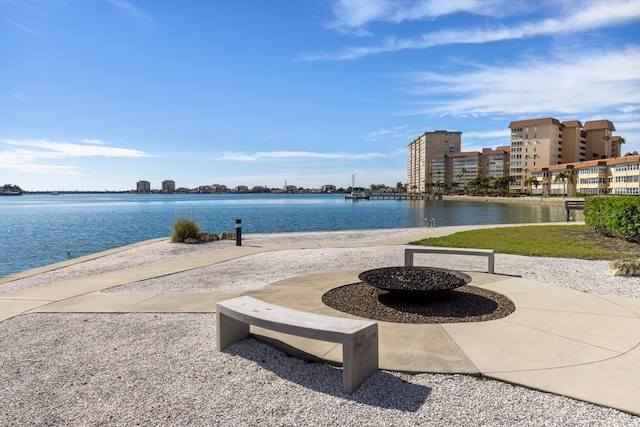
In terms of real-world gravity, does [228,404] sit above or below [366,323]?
below

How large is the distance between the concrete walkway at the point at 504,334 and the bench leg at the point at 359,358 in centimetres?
31

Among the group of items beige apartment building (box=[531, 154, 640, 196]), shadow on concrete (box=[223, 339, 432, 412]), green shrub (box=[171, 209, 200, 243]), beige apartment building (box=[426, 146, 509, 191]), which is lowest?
shadow on concrete (box=[223, 339, 432, 412])

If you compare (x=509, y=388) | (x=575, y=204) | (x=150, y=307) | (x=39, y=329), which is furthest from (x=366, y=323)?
(x=575, y=204)

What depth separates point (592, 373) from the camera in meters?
4.30

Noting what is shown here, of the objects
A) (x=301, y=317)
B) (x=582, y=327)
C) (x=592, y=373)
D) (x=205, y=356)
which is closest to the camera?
(x=592, y=373)

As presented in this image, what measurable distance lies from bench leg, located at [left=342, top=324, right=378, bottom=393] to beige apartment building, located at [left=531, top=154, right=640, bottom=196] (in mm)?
92084

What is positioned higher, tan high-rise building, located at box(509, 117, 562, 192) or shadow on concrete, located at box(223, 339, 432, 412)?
tan high-rise building, located at box(509, 117, 562, 192)

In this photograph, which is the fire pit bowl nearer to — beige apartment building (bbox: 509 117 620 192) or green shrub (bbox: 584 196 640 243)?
green shrub (bbox: 584 196 640 243)

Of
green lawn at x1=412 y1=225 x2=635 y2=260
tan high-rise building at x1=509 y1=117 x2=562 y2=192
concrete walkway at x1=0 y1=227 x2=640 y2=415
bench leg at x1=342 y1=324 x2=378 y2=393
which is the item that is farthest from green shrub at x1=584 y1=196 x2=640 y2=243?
tan high-rise building at x1=509 y1=117 x2=562 y2=192

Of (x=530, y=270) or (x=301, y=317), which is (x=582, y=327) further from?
(x=530, y=270)

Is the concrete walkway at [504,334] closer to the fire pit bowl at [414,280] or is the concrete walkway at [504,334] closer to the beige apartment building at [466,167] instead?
the fire pit bowl at [414,280]

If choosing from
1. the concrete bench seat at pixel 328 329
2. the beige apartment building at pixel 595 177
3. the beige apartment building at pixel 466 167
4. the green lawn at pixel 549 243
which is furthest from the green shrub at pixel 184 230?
the beige apartment building at pixel 466 167

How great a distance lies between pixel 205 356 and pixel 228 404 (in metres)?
1.30

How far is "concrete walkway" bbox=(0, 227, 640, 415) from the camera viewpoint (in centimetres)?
425
